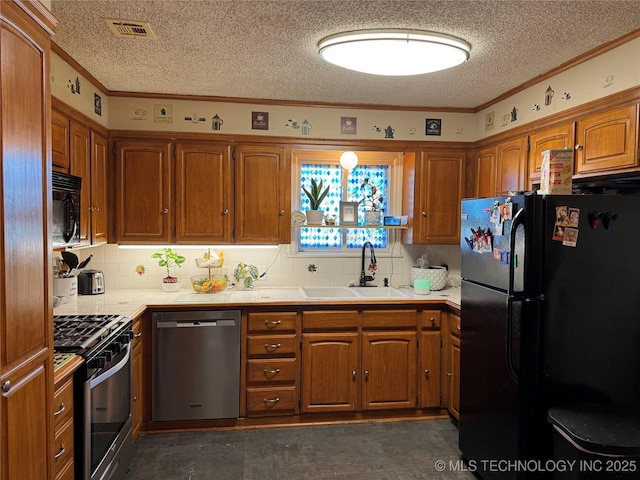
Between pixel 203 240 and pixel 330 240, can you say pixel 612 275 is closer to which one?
pixel 330 240

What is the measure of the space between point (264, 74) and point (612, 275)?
7.54ft

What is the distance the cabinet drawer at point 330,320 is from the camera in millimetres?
3299

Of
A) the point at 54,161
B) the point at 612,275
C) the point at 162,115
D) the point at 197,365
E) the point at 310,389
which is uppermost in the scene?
the point at 162,115

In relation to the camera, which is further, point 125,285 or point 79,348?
point 125,285

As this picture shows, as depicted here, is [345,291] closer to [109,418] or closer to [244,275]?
[244,275]

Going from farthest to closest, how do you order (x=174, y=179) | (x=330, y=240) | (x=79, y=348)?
(x=330, y=240)
(x=174, y=179)
(x=79, y=348)

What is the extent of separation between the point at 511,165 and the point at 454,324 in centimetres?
121

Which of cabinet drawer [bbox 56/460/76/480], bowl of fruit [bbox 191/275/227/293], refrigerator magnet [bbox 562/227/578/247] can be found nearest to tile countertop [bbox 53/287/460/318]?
bowl of fruit [bbox 191/275/227/293]

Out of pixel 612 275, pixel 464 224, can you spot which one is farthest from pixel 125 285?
pixel 612 275

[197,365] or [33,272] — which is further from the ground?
[33,272]

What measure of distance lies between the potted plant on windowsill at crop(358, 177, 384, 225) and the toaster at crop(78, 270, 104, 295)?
7.02 feet

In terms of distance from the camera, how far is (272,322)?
3260 mm

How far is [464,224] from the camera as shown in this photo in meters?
2.77

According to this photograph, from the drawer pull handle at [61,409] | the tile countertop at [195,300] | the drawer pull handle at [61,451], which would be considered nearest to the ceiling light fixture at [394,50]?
Result: the tile countertop at [195,300]
